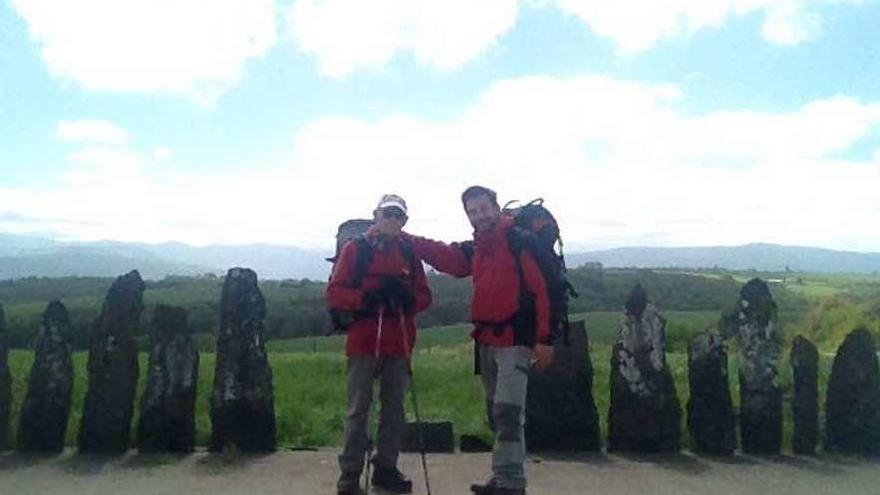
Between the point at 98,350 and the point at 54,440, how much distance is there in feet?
3.73

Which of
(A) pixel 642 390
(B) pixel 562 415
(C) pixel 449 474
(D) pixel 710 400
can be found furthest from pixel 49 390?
(D) pixel 710 400

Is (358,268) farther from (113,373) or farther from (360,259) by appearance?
(113,373)

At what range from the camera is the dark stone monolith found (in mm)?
11000

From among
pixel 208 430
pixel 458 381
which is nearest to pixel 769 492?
pixel 208 430

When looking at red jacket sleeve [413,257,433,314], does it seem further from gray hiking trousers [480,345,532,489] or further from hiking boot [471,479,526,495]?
hiking boot [471,479,526,495]

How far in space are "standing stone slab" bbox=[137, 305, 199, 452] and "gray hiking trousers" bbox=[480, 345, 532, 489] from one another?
433 centimetres

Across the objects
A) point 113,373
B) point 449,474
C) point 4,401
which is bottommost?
point 449,474

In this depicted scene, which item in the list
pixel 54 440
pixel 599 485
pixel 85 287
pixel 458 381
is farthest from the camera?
pixel 85 287

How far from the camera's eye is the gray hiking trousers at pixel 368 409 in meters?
8.77

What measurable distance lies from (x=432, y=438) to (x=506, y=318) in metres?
3.21

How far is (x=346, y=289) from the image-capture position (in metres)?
8.71

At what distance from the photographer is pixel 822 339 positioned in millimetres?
36969

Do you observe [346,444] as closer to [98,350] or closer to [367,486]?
[367,486]

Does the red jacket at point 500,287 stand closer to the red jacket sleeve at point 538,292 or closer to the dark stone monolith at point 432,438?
the red jacket sleeve at point 538,292
